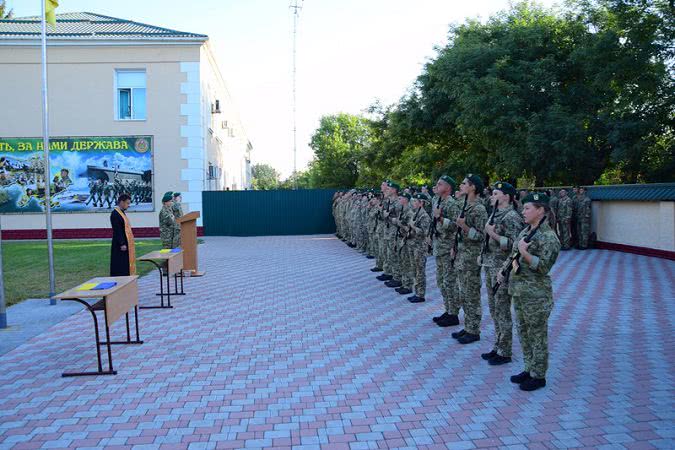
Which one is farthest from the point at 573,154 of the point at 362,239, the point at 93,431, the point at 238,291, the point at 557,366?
the point at 93,431

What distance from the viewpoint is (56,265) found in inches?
590

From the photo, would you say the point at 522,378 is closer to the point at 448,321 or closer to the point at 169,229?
the point at 448,321

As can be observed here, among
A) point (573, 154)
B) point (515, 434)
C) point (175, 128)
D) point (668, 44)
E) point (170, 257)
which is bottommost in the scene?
point (515, 434)

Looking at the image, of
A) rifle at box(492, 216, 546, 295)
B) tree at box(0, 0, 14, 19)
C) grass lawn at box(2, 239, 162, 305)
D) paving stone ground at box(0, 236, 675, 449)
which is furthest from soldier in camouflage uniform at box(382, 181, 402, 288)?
tree at box(0, 0, 14, 19)

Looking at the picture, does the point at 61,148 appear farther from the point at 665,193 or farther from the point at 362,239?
the point at 665,193

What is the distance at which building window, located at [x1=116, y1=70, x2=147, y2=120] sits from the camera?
22188 millimetres

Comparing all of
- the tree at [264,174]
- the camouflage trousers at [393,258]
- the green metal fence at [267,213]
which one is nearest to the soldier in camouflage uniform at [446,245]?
the camouflage trousers at [393,258]

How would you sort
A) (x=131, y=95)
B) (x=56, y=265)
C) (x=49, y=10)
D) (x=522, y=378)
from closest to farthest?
(x=522, y=378)
(x=49, y=10)
(x=56, y=265)
(x=131, y=95)

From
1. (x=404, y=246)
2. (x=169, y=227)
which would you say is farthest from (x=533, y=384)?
(x=169, y=227)

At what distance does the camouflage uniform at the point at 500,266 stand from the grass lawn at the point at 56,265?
8.30 meters

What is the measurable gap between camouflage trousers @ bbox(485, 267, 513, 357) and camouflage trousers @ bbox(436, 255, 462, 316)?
142 centimetres

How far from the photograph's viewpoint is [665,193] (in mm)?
15297

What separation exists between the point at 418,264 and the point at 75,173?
54.1 feet

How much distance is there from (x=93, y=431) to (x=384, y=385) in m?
2.67
